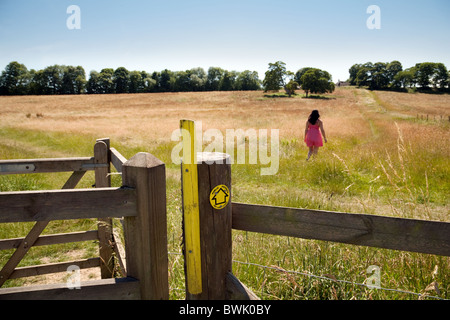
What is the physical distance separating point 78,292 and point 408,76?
10333 cm

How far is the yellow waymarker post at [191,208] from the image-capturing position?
1407 millimetres

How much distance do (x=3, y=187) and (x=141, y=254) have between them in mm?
6380

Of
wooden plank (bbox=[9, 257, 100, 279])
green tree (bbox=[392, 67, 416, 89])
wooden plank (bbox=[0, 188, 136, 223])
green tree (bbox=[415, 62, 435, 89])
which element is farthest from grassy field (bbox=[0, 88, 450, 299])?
green tree (bbox=[415, 62, 435, 89])

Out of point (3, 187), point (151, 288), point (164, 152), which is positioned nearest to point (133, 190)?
point (151, 288)

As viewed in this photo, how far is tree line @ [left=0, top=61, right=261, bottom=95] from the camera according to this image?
241 feet

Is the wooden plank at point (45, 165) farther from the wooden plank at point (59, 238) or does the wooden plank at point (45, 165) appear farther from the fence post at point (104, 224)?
the wooden plank at point (59, 238)

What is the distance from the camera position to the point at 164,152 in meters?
11.9

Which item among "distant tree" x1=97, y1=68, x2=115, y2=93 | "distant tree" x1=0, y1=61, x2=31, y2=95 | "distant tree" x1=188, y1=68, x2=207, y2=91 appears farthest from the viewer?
"distant tree" x1=188, y1=68, x2=207, y2=91

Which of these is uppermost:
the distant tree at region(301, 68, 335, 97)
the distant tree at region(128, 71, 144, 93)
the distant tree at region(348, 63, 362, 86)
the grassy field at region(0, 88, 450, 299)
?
the distant tree at region(348, 63, 362, 86)

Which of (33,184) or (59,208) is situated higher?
(59,208)

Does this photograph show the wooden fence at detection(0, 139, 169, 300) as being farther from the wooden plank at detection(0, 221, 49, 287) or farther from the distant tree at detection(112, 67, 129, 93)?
the distant tree at detection(112, 67, 129, 93)

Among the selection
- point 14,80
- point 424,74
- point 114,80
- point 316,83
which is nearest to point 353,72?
point 424,74
